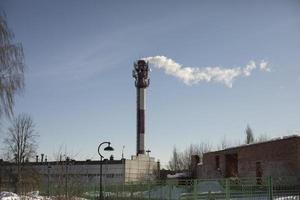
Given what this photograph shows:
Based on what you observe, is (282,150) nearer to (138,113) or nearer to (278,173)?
(278,173)

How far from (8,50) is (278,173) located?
90.3 ft

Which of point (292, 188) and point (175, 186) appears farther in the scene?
point (175, 186)

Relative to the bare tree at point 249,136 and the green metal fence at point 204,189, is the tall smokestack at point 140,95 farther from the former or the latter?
the green metal fence at point 204,189

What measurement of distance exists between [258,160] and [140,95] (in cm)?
3788

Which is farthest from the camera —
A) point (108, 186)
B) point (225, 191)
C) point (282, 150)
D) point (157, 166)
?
point (157, 166)

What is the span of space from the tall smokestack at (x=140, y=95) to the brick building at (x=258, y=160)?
2375 cm

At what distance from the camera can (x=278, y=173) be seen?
38031mm

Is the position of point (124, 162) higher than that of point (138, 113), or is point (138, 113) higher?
point (138, 113)

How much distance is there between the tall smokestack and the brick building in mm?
23755

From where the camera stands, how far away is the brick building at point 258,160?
36750mm

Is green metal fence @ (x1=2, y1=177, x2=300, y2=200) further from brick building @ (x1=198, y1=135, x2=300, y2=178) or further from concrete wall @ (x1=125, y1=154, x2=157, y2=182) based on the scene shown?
concrete wall @ (x1=125, y1=154, x2=157, y2=182)

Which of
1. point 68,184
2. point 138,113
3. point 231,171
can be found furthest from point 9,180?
point 138,113

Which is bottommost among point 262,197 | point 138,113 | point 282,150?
point 262,197

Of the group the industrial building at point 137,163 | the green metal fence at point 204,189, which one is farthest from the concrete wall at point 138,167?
the green metal fence at point 204,189
